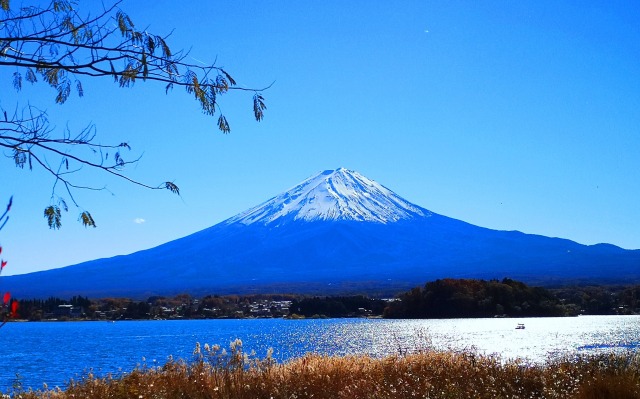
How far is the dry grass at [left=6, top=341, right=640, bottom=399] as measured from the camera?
30.7ft

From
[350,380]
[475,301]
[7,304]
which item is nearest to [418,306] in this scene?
[475,301]

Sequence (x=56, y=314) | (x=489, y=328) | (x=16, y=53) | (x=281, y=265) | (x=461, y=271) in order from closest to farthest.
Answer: (x=16, y=53), (x=489, y=328), (x=56, y=314), (x=461, y=271), (x=281, y=265)

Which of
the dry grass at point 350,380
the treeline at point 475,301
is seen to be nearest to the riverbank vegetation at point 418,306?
the treeline at point 475,301

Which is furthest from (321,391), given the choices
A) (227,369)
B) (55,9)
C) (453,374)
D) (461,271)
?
(461,271)

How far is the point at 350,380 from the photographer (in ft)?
34.2

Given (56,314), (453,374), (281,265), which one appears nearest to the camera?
(453,374)

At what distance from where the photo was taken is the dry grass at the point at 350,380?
9.34 metres

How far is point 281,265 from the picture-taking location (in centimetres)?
19538

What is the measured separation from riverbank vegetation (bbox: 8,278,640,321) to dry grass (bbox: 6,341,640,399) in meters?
55.5

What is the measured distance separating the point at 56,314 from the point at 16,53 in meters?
102

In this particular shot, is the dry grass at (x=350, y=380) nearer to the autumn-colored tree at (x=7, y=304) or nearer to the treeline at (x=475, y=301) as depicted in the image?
the autumn-colored tree at (x=7, y=304)

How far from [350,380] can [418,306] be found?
69.2 meters

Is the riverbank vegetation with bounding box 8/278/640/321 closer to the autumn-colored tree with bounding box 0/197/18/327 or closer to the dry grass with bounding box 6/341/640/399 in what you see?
the dry grass with bounding box 6/341/640/399

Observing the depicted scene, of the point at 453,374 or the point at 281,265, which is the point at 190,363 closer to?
the point at 453,374
